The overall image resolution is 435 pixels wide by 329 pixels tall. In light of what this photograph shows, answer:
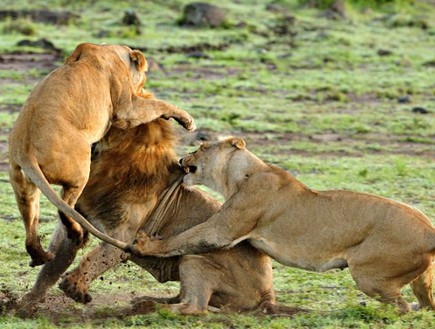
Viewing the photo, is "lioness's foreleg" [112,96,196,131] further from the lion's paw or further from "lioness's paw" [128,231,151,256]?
the lion's paw

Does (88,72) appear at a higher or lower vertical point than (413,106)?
higher

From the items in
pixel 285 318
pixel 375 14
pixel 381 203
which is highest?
pixel 381 203

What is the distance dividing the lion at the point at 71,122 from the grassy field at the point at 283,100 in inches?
16.0

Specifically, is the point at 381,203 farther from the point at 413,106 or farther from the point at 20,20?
the point at 20,20

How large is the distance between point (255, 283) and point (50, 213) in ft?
9.10

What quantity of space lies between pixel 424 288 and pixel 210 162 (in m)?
1.41

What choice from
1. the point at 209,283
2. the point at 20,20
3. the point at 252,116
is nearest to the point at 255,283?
the point at 209,283

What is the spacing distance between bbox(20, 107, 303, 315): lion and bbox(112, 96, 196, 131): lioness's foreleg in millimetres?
61

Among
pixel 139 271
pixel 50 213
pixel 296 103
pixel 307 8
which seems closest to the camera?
pixel 139 271

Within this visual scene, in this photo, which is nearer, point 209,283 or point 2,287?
point 209,283

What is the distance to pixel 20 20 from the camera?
1753 centimetres

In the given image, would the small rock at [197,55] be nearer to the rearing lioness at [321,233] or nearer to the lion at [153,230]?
the lion at [153,230]

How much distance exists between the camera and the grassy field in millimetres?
6637

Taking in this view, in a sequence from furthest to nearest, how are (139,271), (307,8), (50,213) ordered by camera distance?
(307,8), (50,213), (139,271)
